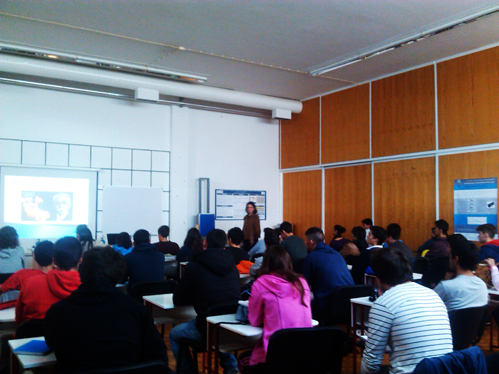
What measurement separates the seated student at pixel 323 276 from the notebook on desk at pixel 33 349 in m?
2.14

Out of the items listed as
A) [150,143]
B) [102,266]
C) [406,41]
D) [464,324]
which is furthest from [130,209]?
[464,324]

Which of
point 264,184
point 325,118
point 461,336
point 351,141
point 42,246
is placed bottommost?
point 461,336

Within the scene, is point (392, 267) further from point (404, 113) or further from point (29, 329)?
point (404, 113)

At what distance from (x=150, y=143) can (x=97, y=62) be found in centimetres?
207

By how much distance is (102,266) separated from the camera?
2029 mm

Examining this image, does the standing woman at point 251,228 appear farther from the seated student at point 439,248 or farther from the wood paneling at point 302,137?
the seated student at point 439,248

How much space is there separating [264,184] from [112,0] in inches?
216

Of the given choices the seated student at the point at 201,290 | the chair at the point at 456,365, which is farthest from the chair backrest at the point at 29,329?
the chair at the point at 456,365

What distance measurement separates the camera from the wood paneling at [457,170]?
6141 millimetres

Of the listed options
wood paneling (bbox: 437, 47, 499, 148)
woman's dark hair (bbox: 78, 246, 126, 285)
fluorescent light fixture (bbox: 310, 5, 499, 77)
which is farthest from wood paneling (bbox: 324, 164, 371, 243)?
woman's dark hair (bbox: 78, 246, 126, 285)

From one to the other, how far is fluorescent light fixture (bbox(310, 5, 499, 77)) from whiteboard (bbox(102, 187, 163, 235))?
11.9 ft

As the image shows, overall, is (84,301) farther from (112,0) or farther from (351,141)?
(351,141)

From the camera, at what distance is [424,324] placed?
1.96 m

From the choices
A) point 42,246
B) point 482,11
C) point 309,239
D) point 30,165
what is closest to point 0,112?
point 30,165
